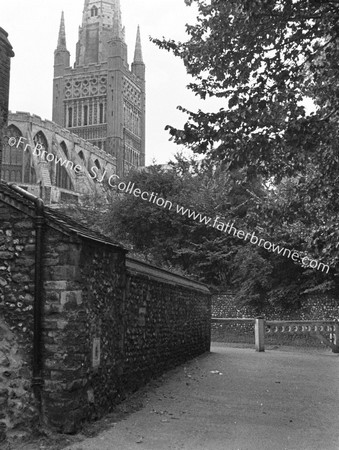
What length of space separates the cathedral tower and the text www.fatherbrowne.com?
265 ft

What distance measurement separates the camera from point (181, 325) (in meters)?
14.6

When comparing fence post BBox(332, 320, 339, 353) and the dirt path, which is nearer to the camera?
the dirt path

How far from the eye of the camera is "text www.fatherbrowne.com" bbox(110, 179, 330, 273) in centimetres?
2389

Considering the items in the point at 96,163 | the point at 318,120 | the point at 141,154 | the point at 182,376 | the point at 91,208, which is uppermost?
the point at 141,154

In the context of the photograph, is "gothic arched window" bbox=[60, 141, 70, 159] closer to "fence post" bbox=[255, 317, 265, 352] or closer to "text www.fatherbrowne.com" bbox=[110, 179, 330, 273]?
"text www.fatherbrowne.com" bbox=[110, 179, 330, 273]

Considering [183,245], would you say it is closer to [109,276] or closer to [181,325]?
[181,325]

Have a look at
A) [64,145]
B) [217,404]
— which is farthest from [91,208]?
[64,145]

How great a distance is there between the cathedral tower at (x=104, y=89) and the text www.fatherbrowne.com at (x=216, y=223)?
8083 cm

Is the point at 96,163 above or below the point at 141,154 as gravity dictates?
below

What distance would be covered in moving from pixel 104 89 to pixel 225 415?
11708 cm

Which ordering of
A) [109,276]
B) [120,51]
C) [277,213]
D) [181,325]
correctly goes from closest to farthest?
[109,276], [277,213], [181,325], [120,51]

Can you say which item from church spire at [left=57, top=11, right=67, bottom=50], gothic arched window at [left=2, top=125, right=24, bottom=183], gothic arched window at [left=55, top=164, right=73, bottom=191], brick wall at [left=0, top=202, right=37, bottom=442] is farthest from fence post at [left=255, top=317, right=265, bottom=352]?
church spire at [left=57, top=11, right=67, bottom=50]

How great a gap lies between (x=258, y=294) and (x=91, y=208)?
17.7m

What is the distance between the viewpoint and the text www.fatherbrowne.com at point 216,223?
23.9 meters
